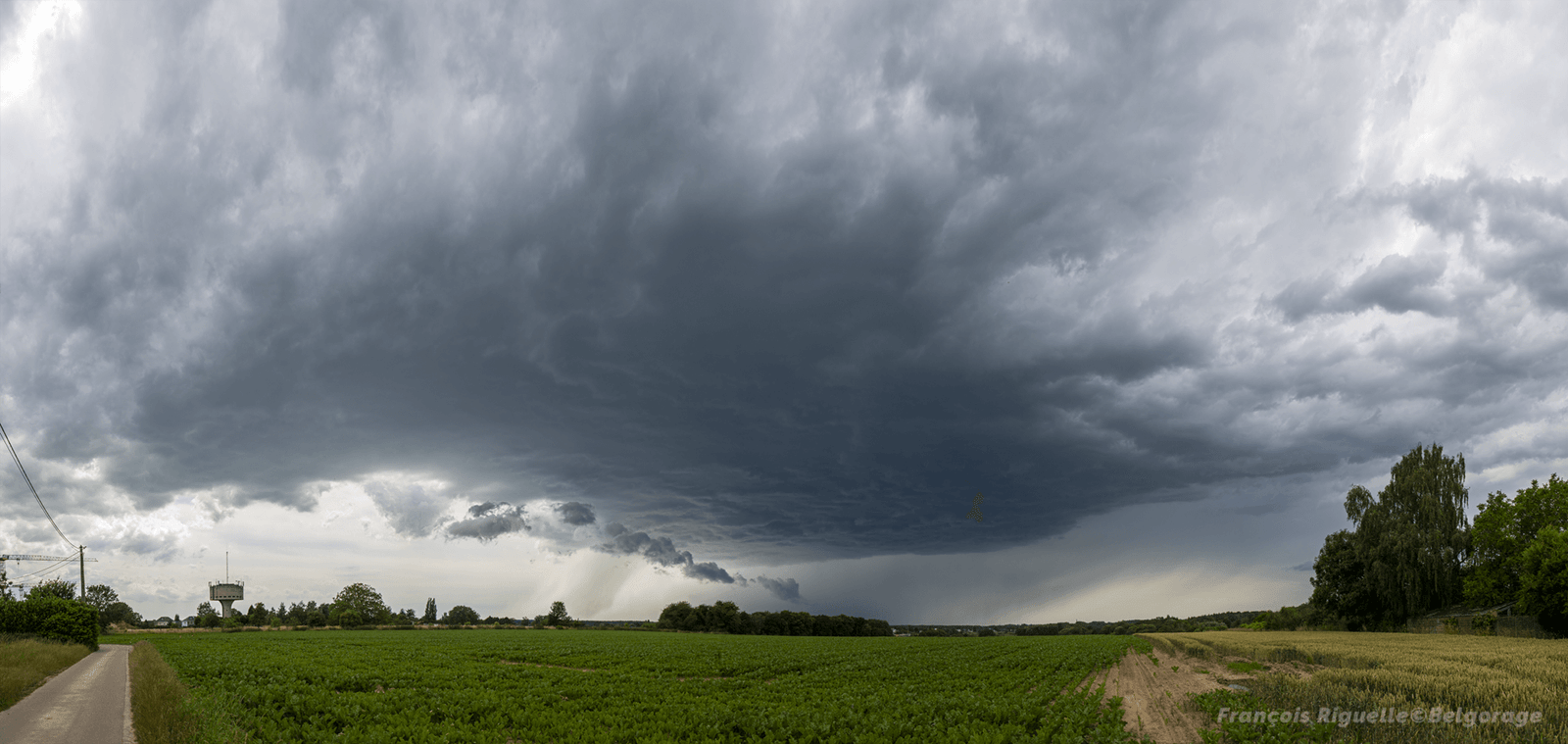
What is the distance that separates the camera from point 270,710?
71.6 feet

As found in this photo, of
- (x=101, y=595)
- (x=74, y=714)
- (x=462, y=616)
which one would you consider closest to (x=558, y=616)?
(x=462, y=616)

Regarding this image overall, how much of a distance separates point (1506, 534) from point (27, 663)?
130 meters

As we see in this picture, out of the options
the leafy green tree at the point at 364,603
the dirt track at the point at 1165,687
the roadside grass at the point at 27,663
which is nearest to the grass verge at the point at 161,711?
the roadside grass at the point at 27,663

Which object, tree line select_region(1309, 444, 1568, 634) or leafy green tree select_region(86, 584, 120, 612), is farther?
leafy green tree select_region(86, 584, 120, 612)

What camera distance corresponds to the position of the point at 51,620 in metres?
59.0

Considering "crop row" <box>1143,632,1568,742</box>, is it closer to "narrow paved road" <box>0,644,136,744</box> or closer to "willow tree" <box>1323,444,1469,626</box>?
"narrow paved road" <box>0,644,136,744</box>

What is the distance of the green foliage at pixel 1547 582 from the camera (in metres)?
61.8

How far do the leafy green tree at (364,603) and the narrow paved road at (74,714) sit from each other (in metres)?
152

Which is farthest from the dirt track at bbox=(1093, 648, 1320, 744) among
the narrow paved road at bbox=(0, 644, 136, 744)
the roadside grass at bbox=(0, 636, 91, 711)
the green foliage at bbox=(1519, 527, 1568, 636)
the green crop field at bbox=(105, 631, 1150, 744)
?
the roadside grass at bbox=(0, 636, 91, 711)

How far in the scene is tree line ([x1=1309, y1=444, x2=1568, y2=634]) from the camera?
72625mm

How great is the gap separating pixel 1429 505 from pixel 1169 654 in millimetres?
43907

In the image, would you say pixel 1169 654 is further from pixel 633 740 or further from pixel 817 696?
pixel 633 740

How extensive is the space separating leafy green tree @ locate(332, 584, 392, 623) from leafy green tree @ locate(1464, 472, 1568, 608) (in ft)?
677

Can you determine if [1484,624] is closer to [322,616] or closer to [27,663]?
[27,663]
